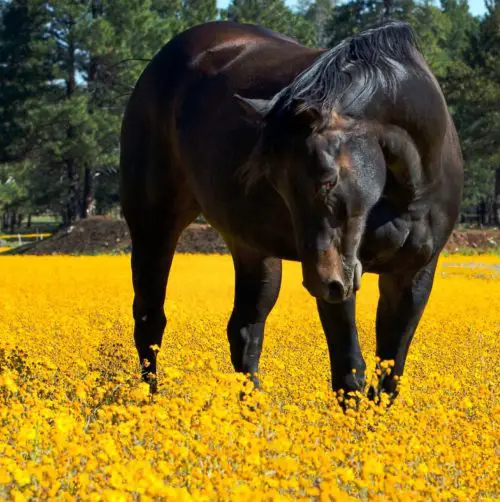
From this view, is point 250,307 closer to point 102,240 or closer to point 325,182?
point 325,182

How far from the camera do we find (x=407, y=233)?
409 cm

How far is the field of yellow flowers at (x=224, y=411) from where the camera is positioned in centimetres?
298

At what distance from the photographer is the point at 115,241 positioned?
29859mm

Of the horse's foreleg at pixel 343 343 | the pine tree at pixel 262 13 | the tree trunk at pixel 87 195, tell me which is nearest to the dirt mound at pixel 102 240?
the tree trunk at pixel 87 195

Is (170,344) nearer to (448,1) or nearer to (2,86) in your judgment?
(2,86)

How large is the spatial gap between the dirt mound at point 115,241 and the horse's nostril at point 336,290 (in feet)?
78.8

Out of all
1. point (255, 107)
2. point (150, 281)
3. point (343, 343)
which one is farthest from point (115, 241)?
point (255, 107)

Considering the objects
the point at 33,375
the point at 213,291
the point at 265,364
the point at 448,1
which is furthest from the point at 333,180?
the point at 448,1

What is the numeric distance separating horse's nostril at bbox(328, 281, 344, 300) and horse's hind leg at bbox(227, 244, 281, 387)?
1944 mm

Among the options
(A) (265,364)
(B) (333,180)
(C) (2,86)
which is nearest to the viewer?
(B) (333,180)

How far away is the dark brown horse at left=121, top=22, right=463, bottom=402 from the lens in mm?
3549

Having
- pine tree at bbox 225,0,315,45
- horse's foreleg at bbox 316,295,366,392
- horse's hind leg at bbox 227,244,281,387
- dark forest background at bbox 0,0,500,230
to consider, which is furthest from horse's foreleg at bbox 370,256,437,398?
pine tree at bbox 225,0,315,45

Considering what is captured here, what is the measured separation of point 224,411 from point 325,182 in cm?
105

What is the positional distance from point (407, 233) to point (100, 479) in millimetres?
1820
